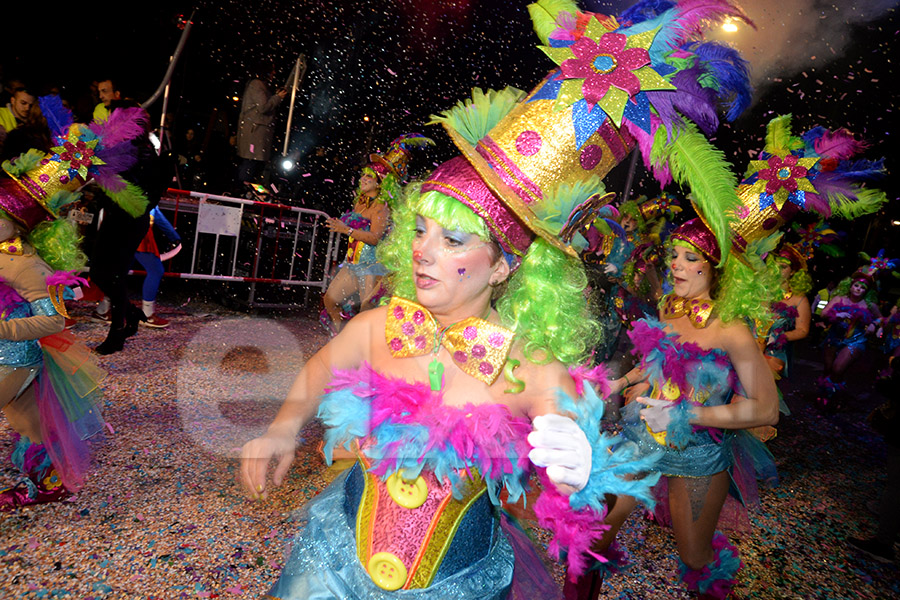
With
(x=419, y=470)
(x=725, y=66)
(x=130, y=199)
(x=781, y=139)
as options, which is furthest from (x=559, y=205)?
(x=130, y=199)

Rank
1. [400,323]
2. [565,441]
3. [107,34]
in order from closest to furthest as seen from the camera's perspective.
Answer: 1. [565,441]
2. [400,323]
3. [107,34]

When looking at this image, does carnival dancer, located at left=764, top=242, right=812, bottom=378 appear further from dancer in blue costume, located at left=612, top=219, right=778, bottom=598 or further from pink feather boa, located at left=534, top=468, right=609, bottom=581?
pink feather boa, located at left=534, top=468, right=609, bottom=581

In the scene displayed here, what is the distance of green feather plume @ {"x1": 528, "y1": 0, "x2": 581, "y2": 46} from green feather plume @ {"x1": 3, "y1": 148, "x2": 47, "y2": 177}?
8.95 ft

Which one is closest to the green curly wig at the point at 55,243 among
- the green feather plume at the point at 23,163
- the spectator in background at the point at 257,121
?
the green feather plume at the point at 23,163

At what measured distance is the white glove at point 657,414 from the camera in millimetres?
2754

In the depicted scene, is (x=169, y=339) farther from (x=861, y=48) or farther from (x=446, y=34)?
(x=861, y=48)

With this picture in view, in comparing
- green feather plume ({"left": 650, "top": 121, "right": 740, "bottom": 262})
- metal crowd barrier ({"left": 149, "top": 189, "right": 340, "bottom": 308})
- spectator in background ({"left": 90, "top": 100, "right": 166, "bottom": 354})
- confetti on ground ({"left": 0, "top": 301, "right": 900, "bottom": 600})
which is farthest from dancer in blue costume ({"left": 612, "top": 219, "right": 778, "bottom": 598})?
metal crowd barrier ({"left": 149, "top": 189, "right": 340, "bottom": 308})

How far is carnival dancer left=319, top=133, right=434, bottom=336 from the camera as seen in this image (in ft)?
18.7

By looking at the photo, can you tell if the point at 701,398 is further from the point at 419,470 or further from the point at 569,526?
the point at 419,470

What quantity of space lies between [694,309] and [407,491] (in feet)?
6.78

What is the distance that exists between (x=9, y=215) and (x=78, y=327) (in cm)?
365

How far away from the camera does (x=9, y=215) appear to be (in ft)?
9.21

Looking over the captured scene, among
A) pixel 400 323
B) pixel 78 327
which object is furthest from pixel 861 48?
pixel 78 327

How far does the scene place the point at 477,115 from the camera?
1.74 m
